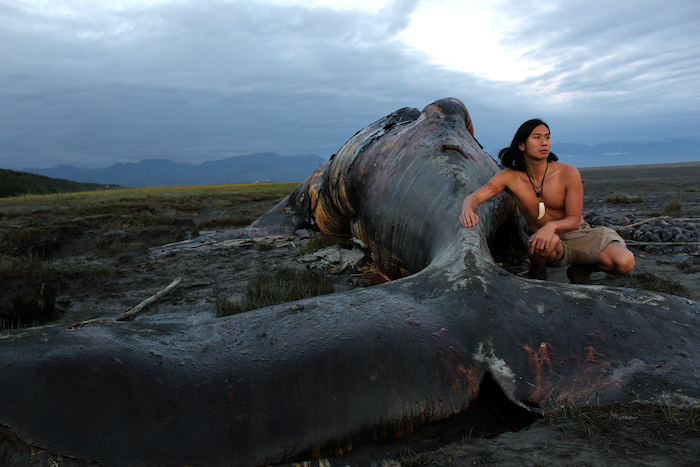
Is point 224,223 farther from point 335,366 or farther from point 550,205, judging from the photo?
point 335,366

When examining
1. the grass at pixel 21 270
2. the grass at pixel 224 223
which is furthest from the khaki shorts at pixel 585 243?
the grass at pixel 224 223

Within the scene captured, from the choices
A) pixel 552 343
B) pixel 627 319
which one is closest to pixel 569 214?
pixel 627 319

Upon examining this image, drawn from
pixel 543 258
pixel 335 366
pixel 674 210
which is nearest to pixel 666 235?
pixel 543 258

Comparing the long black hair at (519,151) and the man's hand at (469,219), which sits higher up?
the long black hair at (519,151)

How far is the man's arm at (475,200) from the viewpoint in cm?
252

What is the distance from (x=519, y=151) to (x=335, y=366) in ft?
7.29

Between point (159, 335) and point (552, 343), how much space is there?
4.74ft

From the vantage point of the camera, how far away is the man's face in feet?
8.98

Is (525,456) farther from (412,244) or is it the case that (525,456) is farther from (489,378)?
(412,244)

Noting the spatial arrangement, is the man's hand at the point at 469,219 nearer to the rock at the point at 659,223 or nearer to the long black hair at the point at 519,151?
the long black hair at the point at 519,151

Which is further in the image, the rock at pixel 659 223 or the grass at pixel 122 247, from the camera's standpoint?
the grass at pixel 122 247

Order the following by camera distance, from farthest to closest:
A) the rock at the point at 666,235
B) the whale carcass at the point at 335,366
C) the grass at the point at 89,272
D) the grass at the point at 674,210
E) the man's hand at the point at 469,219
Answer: the grass at the point at 674,210
the rock at the point at 666,235
the grass at the point at 89,272
the man's hand at the point at 469,219
the whale carcass at the point at 335,366

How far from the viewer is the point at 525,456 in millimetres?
1217

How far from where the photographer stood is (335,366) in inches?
54.1
